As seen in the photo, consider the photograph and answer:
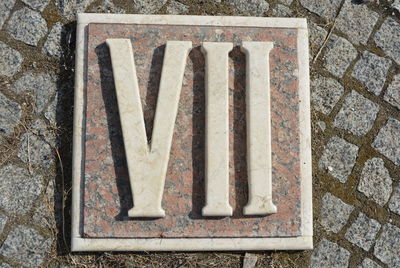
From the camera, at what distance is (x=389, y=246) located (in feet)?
10.3

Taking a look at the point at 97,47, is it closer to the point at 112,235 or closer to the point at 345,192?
the point at 112,235

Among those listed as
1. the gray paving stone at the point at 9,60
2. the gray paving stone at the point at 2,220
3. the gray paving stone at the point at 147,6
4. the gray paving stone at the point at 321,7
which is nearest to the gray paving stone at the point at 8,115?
the gray paving stone at the point at 9,60

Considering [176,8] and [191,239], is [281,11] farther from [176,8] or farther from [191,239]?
[191,239]

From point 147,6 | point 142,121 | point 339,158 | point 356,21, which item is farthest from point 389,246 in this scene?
point 147,6

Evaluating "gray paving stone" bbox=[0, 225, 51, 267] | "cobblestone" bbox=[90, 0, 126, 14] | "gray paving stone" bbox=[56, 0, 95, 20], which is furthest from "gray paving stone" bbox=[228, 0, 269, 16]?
"gray paving stone" bbox=[0, 225, 51, 267]

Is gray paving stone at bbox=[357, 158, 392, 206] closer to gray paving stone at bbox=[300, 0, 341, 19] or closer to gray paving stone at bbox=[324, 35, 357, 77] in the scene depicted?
gray paving stone at bbox=[324, 35, 357, 77]

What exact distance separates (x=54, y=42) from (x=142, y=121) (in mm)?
804

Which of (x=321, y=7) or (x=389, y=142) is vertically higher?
(x=321, y=7)

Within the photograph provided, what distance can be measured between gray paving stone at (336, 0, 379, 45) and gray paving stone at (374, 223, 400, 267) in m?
1.22

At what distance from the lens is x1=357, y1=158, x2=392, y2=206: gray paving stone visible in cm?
318

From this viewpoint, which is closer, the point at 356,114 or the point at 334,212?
the point at 334,212

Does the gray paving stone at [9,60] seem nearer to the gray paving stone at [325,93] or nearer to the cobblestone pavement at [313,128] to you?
the cobblestone pavement at [313,128]

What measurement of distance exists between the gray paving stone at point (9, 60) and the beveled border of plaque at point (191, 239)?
1.28ft

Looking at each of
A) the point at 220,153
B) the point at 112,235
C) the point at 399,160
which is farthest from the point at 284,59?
the point at 112,235
